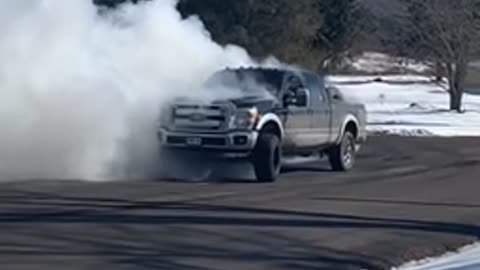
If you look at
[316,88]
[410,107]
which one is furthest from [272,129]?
[410,107]

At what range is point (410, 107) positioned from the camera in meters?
64.2

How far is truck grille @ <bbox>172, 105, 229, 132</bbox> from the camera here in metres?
26.0

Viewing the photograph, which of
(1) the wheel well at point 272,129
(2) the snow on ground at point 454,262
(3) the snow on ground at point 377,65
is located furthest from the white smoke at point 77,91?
(3) the snow on ground at point 377,65

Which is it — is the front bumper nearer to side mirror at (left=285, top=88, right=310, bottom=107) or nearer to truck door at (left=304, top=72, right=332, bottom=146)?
side mirror at (left=285, top=88, right=310, bottom=107)

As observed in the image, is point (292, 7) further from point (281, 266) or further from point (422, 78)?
point (281, 266)

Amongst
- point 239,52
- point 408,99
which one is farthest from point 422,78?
point 239,52

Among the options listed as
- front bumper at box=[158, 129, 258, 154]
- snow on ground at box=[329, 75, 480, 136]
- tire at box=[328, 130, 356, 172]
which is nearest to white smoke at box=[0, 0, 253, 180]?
front bumper at box=[158, 129, 258, 154]

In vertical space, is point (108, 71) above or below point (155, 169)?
above

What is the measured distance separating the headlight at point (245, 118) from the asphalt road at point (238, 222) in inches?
40.9

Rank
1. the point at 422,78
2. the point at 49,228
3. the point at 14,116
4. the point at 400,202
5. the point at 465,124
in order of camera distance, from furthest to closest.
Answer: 1. the point at 422,78
2. the point at 465,124
3. the point at 14,116
4. the point at 400,202
5. the point at 49,228

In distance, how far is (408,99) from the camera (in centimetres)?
7394

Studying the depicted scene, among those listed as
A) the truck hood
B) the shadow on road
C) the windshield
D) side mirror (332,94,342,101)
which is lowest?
the shadow on road

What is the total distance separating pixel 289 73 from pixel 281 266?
43.3 ft

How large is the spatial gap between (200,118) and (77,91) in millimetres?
2141
